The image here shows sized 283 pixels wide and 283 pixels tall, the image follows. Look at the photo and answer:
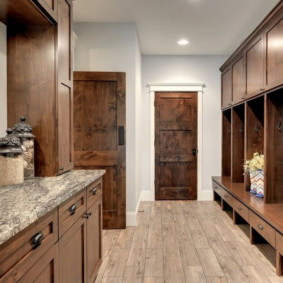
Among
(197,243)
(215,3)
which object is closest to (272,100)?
(215,3)

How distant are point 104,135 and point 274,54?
217 centimetres

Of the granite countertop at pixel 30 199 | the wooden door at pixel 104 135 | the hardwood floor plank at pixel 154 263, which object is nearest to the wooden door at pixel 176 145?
the wooden door at pixel 104 135

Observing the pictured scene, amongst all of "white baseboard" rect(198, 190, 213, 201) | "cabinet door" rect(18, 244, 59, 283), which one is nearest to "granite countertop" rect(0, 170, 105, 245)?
"cabinet door" rect(18, 244, 59, 283)

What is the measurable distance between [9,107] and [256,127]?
307 centimetres

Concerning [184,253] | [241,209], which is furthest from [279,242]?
[241,209]

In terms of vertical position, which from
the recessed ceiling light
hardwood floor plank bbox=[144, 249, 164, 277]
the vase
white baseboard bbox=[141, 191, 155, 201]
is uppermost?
the recessed ceiling light

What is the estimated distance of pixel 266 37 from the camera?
115 inches

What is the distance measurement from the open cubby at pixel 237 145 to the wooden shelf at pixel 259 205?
7.0 inches

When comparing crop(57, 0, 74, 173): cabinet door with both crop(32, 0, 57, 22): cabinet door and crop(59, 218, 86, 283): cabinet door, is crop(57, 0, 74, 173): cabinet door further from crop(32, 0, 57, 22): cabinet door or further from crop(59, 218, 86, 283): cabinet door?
crop(59, 218, 86, 283): cabinet door

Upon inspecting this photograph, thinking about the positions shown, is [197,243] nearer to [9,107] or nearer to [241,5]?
[9,107]

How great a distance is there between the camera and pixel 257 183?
3.43m

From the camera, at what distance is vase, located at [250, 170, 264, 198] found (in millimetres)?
3329

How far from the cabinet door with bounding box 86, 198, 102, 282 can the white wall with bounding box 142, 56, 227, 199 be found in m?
2.85

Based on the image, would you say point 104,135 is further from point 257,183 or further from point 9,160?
point 257,183
